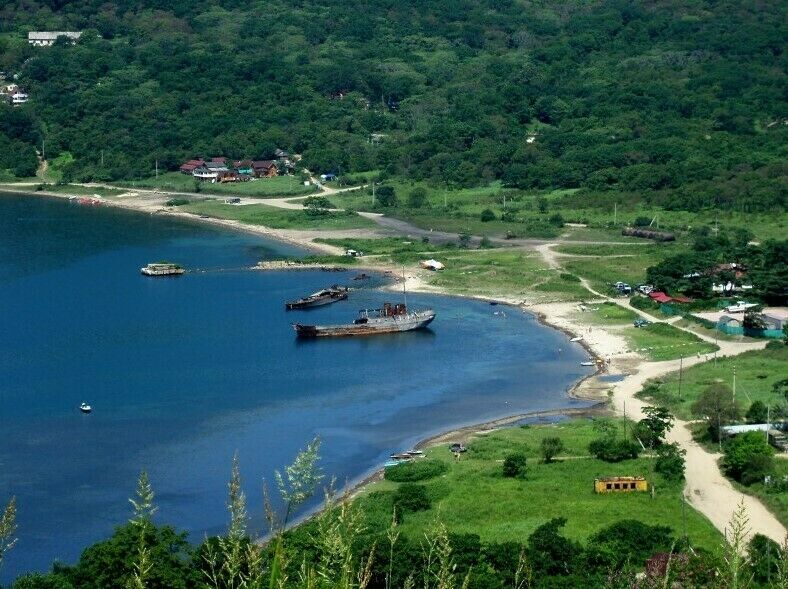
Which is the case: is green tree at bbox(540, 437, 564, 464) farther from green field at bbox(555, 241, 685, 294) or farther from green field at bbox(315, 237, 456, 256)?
green field at bbox(315, 237, 456, 256)

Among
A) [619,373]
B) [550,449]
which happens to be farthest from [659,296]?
[550,449]

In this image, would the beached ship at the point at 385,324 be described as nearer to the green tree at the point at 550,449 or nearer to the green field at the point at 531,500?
the green field at the point at 531,500

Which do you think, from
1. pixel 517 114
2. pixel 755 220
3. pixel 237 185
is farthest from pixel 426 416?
pixel 517 114

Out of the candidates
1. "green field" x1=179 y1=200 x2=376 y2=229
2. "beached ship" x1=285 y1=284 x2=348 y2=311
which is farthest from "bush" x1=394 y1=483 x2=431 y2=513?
"green field" x1=179 y1=200 x2=376 y2=229

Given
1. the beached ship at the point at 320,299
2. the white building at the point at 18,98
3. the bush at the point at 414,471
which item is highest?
the white building at the point at 18,98

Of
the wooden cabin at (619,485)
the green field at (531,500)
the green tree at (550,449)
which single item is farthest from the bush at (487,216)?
the wooden cabin at (619,485)
